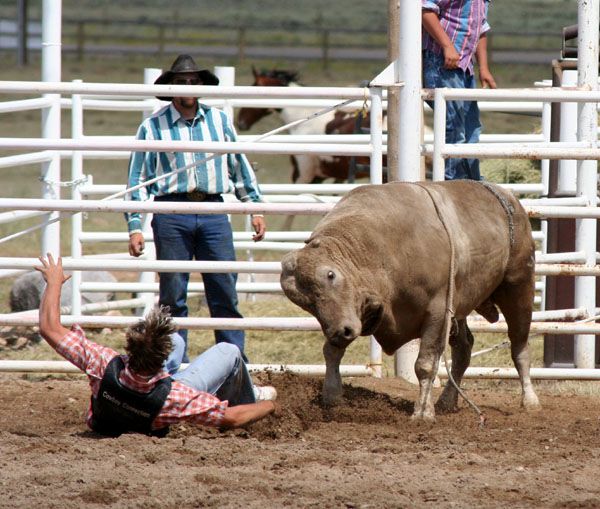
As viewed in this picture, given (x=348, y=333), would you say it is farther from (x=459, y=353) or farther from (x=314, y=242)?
(x=459, y=353)

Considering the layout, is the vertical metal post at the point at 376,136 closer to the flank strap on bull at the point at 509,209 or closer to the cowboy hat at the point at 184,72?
the flank strap on bull at the point at 509,209

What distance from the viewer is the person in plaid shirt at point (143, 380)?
206 inches

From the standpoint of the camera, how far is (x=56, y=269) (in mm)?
5625

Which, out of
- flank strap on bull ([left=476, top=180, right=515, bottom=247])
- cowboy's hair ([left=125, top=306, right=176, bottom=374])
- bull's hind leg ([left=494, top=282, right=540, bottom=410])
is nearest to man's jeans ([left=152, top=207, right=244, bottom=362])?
bull's hind leg ([left=494, top=282, right=540, bottom=410])

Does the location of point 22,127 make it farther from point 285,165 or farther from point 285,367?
point 285,367

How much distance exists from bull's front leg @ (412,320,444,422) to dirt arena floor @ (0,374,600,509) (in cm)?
10

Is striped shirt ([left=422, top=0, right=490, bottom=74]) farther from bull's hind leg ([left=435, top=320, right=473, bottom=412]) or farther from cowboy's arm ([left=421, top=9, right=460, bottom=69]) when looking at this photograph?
bull's hind leg ([left=435, top=320, right=473, bottom=412])

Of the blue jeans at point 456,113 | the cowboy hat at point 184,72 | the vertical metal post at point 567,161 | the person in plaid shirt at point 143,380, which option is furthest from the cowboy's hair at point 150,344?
the vertical metal post at point 567,161

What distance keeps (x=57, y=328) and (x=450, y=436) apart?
1.89 metres

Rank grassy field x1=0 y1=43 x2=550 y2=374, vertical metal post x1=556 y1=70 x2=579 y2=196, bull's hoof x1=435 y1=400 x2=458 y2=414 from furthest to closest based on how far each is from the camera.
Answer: grassy field x1=0 y1=43 x2=550 y2=374 < vertical metal post x1=556 y1=70 x2=579 y2=196 < bull's hoof x1=435 y1=400 x2=458 y2=414

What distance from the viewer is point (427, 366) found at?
601cm

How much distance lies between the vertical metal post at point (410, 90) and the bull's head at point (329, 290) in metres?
1.66

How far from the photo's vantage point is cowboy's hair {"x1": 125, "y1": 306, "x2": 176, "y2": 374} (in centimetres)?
519

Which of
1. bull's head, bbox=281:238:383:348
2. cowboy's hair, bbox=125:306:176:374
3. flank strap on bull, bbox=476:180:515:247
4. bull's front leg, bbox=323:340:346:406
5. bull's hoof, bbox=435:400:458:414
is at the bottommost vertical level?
bull's hoof, bbox=435:400:458:414
